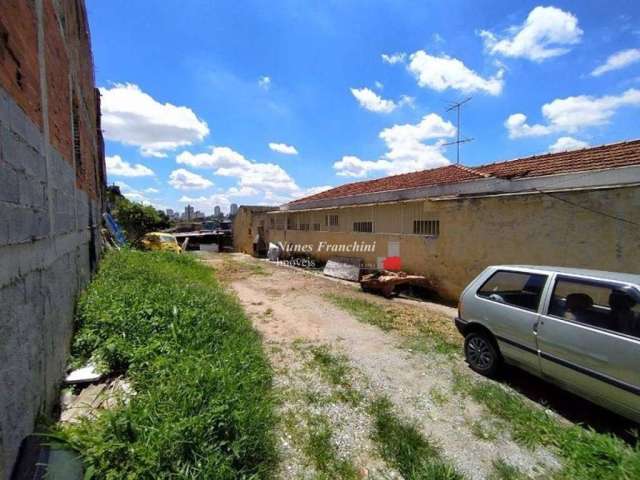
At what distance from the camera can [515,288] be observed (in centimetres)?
392

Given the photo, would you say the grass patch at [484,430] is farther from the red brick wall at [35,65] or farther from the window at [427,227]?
the window at [427,227]

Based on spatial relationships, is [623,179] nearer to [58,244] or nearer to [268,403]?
[268,403]

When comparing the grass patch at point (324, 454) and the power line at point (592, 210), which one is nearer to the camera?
the grass patch at point (324, 454)

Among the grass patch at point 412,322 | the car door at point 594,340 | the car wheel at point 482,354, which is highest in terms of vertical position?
the car door at point 594,340

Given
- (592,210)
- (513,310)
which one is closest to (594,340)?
(513,310)

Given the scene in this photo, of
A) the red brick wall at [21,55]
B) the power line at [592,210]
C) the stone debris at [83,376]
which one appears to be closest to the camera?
the red brick wall at [21,55]

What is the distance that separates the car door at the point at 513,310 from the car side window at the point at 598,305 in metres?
0.20

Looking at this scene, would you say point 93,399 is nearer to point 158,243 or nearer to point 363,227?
point 363,227

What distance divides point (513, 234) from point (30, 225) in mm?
8108

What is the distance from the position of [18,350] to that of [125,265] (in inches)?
246

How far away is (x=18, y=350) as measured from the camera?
6.50 ft

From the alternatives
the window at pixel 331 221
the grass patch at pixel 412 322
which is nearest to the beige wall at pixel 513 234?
the grass patch at pixel 412 322

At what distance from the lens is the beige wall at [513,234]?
549 centimetres

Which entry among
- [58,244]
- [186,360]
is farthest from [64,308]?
[186,360]
